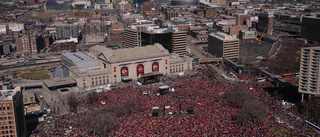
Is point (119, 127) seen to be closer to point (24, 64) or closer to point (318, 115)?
point (318, 115)

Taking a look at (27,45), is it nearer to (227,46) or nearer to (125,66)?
(125,66)

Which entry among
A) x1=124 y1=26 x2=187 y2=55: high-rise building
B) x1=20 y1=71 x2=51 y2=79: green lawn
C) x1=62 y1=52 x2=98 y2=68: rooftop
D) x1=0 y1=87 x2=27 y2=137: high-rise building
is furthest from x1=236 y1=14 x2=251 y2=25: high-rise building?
x1=0 y1=87 x2=27 y2=137: high-rise building

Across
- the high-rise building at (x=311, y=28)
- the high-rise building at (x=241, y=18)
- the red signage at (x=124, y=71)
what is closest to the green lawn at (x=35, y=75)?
the red signage at (x=124, y=71)

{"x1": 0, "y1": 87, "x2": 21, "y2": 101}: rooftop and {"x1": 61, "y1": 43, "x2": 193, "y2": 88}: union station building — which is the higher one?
{"x1": 0, "y1": 87, "x2": 21, "y2": 101}: rooftop

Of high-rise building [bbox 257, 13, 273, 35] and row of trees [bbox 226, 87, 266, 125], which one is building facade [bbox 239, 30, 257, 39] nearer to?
high-rise building [bbox 257, 13, 273, 35]

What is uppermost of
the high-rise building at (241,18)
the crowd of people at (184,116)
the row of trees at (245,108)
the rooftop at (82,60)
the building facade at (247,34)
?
the high-rise building at (241,18)

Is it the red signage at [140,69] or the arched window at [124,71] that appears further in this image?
the red signage at [140,69]

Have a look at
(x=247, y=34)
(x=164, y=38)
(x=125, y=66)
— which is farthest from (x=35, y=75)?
(x=247, y=34)

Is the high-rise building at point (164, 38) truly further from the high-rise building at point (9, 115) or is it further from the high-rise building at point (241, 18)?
the high-rise building at point (241, 18)
